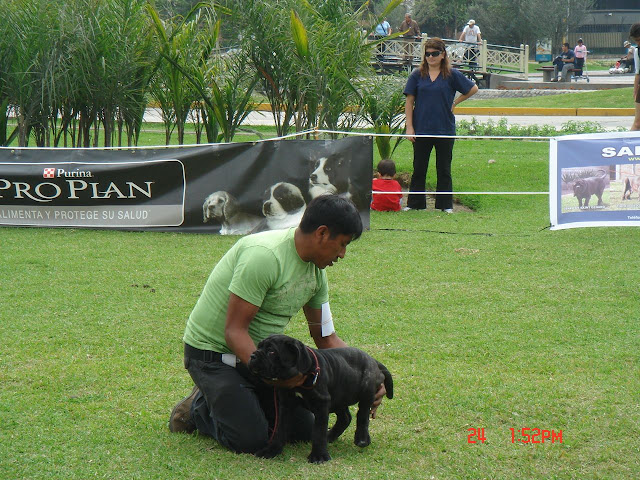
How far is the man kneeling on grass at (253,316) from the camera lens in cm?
378

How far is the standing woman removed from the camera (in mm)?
10102

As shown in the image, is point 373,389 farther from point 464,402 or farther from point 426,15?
point 426,15

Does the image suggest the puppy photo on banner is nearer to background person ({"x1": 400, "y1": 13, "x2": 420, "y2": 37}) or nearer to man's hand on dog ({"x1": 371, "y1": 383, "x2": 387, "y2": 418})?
man's hand on dog ({"x1": 371, "y1": 383, "x2": 387, "y2": 418})

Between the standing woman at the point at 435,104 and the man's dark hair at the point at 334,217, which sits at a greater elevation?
the standing woman at the point at 435,104

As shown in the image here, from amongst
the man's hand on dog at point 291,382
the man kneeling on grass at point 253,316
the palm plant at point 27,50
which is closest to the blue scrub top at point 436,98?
the palm plant at point 27,50

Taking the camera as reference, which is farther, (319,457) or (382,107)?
(382,107)

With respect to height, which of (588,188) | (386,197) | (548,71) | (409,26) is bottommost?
(386,197)

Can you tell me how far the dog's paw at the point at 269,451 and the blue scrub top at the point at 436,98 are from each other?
6.93m

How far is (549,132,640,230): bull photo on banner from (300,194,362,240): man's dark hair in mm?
5845

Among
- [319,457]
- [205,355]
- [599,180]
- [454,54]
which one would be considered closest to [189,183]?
[599,180]

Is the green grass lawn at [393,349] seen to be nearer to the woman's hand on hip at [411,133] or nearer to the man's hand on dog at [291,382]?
the man's hand on dog at [291,382]

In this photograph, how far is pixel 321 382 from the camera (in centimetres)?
364

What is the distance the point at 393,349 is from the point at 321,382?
1827 millimetres
